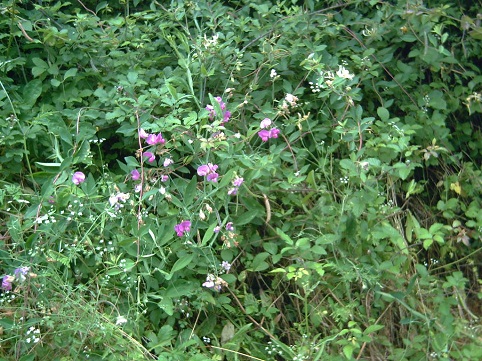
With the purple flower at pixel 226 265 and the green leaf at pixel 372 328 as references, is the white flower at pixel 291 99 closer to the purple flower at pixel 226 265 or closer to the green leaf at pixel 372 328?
the purple flower at pixel 226 265

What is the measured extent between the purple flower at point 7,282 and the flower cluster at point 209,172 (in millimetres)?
800

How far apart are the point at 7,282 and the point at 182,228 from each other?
0.66 metres

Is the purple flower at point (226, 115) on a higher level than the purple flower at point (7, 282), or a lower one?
higher

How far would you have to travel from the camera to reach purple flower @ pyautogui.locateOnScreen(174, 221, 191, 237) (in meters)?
2.66

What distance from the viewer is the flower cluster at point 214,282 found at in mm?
2602

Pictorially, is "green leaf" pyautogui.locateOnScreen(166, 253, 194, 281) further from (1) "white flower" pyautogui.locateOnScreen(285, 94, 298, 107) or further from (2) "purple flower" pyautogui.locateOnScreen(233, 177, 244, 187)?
(1) "white flower" pyautogui.locateOnScreen(285, 94, 298, 107)

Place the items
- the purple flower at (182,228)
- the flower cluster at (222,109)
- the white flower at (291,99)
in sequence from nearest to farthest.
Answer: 1. the purple flower at (182,228)
2. the flower cluster at (222,109)
3. the white flower at (291,99)

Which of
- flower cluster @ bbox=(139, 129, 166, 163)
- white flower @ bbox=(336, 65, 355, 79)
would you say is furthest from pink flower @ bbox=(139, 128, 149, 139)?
white flower @ bbox=(336, 65, 355, 79)

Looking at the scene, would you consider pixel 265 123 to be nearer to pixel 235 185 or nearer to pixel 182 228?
pixel 235 185

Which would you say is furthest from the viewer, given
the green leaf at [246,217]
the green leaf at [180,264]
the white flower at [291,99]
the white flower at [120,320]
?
the white flower at [291,99]

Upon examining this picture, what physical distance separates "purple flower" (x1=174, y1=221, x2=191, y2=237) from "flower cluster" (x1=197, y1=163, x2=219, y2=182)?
0.21 metres

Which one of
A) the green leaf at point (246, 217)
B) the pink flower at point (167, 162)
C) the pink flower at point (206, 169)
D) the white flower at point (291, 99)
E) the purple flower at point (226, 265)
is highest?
the white flower at point (291, 99)

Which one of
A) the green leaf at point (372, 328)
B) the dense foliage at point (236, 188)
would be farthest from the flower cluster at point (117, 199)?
the green leaf at point (372, 328)

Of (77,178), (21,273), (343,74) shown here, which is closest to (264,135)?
(343,74)
